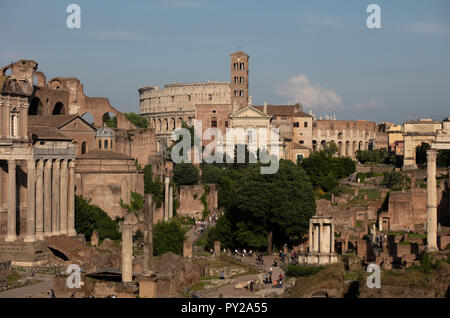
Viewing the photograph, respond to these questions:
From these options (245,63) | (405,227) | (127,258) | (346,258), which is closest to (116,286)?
(127,258)

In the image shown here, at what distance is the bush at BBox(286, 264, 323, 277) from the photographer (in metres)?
44.5

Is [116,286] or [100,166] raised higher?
[100,166]

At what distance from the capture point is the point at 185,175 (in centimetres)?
8194

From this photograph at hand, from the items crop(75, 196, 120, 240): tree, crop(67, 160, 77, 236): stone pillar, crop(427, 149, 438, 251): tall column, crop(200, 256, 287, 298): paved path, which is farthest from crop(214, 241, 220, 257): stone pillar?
crop(427, 149, 438, 251): tall column

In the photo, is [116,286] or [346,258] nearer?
[116,286]

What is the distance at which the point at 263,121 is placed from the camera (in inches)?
3903

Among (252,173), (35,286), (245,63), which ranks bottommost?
(35,286)

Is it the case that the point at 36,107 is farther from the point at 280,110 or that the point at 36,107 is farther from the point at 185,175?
the point at 280,110

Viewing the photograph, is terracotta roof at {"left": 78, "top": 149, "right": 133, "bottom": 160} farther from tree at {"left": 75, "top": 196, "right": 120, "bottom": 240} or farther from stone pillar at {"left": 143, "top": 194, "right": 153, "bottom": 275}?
stone pillar at {"left": 143, "top": 194, "right": 153, "bottom": 275}

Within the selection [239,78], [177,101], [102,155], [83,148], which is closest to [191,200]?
[83,148]

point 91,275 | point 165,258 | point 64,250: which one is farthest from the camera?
point 64,250

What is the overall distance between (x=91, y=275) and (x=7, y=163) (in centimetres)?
1314

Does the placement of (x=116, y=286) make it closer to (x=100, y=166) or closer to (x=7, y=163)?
(x=7, y=163)

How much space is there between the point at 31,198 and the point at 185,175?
32.9 metres
